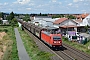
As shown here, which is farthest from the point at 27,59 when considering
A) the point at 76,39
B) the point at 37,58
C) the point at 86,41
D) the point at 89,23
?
the point at 89,23

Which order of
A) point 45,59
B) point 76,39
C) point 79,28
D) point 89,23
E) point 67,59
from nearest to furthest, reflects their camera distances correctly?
1. point 45,59
2. point 67,59
3. point 76,39
4. point 79,28
5. point 89,23

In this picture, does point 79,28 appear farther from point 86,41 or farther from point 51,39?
point 51,39

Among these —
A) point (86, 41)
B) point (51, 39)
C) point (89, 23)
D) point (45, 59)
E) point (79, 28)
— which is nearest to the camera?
point (45, 59)

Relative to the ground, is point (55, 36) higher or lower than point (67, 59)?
higher

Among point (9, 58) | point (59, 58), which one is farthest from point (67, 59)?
point (9, 58)

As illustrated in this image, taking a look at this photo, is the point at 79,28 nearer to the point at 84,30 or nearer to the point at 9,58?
the point at 84,30

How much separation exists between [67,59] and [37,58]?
12.7 ft

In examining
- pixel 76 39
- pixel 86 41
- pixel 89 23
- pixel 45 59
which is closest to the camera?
pixel 45 59

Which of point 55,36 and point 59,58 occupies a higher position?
point 55,36

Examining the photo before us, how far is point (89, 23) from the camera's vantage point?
79.2m

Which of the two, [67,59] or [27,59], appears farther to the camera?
[67,59]

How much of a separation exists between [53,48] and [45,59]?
9.91 metres

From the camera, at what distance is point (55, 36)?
1251 inches

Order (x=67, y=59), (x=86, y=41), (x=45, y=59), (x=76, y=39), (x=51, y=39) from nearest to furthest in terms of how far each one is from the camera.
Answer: (x=45, y=59) → (x=67, y=59) → (x=51, y=39) → (x=86, y=41) → (x=76, y=39)
